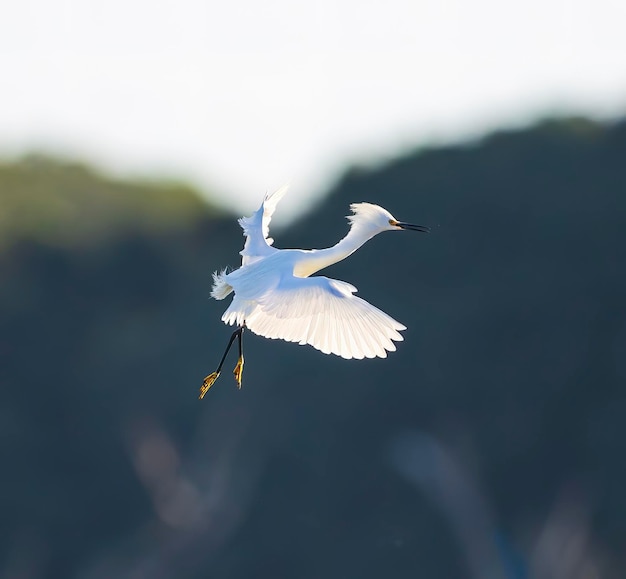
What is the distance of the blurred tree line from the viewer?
2414 cm

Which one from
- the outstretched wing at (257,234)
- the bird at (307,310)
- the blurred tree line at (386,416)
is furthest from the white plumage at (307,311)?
the blurred tree line at (386,416)

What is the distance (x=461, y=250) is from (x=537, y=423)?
128 inches

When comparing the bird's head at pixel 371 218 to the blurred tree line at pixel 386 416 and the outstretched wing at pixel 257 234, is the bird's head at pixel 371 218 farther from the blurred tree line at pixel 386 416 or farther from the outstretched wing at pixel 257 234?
the blurred tree line at pixel 386 416

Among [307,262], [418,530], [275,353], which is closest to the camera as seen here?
[307,262]

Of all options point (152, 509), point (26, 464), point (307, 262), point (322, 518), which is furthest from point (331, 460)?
point (307, 262)

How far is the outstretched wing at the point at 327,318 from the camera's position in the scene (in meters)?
8.56

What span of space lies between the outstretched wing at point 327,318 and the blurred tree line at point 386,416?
46.5 feet

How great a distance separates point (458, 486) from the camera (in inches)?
960

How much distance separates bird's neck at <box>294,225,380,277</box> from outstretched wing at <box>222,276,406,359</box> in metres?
0.44

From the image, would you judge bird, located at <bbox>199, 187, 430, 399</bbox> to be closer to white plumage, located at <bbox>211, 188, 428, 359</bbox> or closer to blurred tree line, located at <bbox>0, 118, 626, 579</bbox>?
white plumage, located at <bbox>211, 188, 428, 359</bbox>

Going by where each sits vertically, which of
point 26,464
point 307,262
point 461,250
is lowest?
point 26,464

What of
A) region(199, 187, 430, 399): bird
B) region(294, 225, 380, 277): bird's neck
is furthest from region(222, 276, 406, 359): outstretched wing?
region(294, 225, 380, 277): bird's neck

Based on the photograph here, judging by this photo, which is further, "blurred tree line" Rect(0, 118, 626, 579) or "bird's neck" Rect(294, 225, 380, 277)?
"blurred tree line" Rect(0, 118, 626, 579)

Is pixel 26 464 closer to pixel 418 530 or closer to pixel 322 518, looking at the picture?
pixel 322 518
